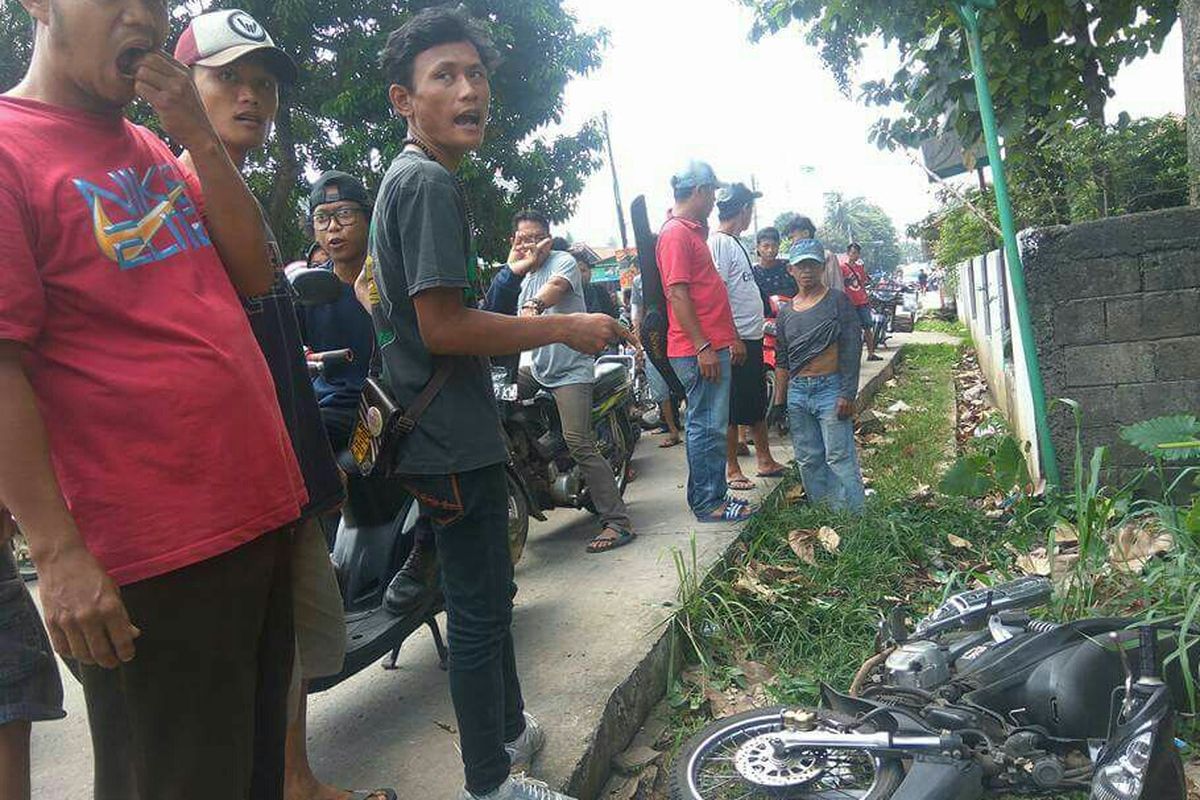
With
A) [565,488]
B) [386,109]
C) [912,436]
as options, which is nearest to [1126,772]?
[565,488]

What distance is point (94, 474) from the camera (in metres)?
1.20

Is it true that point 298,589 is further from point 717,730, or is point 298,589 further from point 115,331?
point 717,730

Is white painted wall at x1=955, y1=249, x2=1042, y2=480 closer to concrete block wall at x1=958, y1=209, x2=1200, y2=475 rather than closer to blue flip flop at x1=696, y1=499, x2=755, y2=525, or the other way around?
concrete block wall at x1=958, y1=209, x2=1200, y2=475

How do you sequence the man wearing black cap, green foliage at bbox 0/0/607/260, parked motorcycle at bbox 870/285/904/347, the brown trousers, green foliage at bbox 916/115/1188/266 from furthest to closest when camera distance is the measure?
parked motorcycle at bbox 870/285/904/347 < green foliage at bbox 0/0/607/260 < green foliage at bbox 916/115/1188/266 < the man wearing black cap < the brown trousers

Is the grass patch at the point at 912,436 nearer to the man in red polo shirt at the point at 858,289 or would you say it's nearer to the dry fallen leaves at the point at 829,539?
the dry fallen leaves at the point at 829,539

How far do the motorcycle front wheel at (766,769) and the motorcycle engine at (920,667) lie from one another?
203 millimetres

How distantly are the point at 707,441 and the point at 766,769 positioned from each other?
2.17m

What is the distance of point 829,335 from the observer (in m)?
4.16

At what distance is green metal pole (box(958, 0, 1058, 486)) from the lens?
395 cm

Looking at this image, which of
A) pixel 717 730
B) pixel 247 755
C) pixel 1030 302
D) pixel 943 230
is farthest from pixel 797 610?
pixel 943 230

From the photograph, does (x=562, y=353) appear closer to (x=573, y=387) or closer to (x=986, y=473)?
(x=573, y=387)

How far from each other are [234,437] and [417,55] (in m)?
1.17

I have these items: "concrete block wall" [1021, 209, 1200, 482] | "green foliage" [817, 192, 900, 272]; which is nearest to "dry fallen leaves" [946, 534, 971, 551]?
"concrete block wall" [1021, 209, 1200, 482]

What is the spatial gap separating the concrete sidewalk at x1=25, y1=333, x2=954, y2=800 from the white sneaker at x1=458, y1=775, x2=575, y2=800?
0.15m
